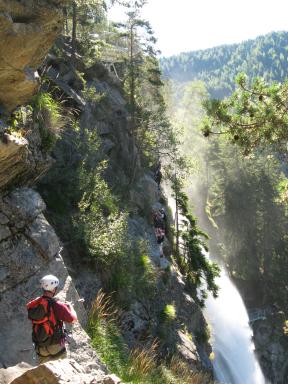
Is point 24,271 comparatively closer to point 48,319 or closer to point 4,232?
point 4,232

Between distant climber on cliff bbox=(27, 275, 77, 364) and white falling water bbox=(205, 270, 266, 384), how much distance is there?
23.3m

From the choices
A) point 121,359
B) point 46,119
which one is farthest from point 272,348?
point 46,119

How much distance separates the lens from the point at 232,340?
36.9m

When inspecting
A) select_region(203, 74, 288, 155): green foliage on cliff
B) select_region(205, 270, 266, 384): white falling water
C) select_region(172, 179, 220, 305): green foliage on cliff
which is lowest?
select_region(205, 270, 266, 384): white falling water

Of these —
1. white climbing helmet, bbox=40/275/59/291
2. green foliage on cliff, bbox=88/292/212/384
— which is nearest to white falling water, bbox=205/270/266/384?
green foliage on cliff, bbox=88/292/212/384

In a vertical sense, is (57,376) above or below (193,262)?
below

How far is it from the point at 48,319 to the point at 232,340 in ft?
109

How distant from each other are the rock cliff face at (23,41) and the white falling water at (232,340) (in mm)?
23329

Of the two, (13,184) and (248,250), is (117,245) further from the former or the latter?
(248,250)

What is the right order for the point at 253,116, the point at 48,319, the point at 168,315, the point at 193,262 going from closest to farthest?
1. the point at 48,319
2. the point at 253,116
3. the point at 168,315
4. the point at 193,262

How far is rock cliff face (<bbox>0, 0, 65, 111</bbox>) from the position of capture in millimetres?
8406

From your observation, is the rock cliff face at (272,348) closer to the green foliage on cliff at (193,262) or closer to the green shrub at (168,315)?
the green foliage on cliff at (193,262)

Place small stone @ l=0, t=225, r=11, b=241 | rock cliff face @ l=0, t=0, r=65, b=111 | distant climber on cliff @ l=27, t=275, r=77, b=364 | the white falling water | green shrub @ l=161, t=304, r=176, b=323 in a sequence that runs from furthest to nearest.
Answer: the white falling water → green shrub @ l=161, t=304, r=176, b=323 → small stone @ l=0, t=225, r=11, b=241 → rock cliff face @ l=0, t=0, r=65, b=111 → distant climber on cliff @ l=27, t=275, r=77, b=364

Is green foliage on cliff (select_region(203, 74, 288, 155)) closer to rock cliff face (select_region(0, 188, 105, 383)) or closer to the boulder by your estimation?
rock cliff face (select_region(0, 188, 105, 383))
